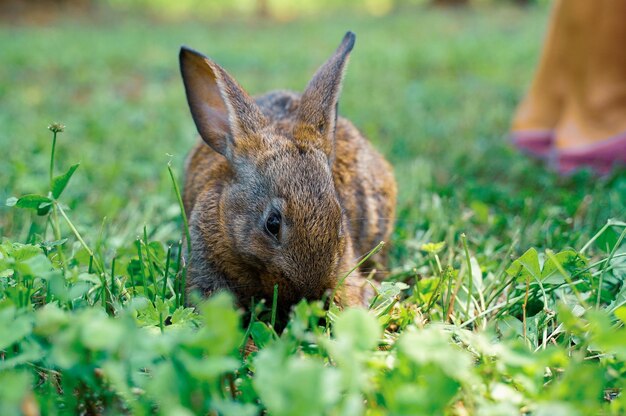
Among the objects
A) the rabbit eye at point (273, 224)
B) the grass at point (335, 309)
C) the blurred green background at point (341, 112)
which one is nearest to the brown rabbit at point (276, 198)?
the rabbit eye at point (273, 224)

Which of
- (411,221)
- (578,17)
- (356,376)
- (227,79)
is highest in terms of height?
(578,17)

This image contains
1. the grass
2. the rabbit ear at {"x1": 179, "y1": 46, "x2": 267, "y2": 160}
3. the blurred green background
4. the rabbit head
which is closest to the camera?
the grass

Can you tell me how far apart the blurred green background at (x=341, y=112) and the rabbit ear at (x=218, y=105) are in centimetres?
57

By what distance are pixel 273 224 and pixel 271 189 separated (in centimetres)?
19

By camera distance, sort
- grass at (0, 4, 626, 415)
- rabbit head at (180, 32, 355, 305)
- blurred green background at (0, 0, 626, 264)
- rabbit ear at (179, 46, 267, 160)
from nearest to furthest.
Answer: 1. grass at (0, 4, 626, 415)
2. rabbit head at (180, 32, 355, 305)
3. rabbit ear at (179, 46, 267, 160)
4. blurred green background at (0, 0, 626, 264)

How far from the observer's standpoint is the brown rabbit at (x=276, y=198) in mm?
2355

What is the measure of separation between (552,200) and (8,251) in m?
3.27

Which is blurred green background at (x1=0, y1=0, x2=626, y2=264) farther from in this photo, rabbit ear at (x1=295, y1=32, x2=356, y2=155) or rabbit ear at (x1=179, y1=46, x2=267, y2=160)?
rabbit ear at (x1=295, y1=32, x2=356, y2=155)

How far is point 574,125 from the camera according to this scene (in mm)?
5129

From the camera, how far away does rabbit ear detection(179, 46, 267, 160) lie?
279cm

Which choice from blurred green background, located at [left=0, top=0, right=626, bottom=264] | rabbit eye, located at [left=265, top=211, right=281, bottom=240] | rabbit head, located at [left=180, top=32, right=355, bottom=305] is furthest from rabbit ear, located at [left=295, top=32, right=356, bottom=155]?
blurred green background, located at [left=0, top=0, right=626, bottom=264]

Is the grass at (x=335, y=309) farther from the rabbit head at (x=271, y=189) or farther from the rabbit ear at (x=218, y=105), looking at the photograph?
the rabbit ear at (x=218, y=105)

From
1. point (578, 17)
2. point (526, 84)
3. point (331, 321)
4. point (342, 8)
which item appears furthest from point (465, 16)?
point (331, 321)

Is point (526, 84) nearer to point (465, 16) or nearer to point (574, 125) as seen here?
point (574, 125)
